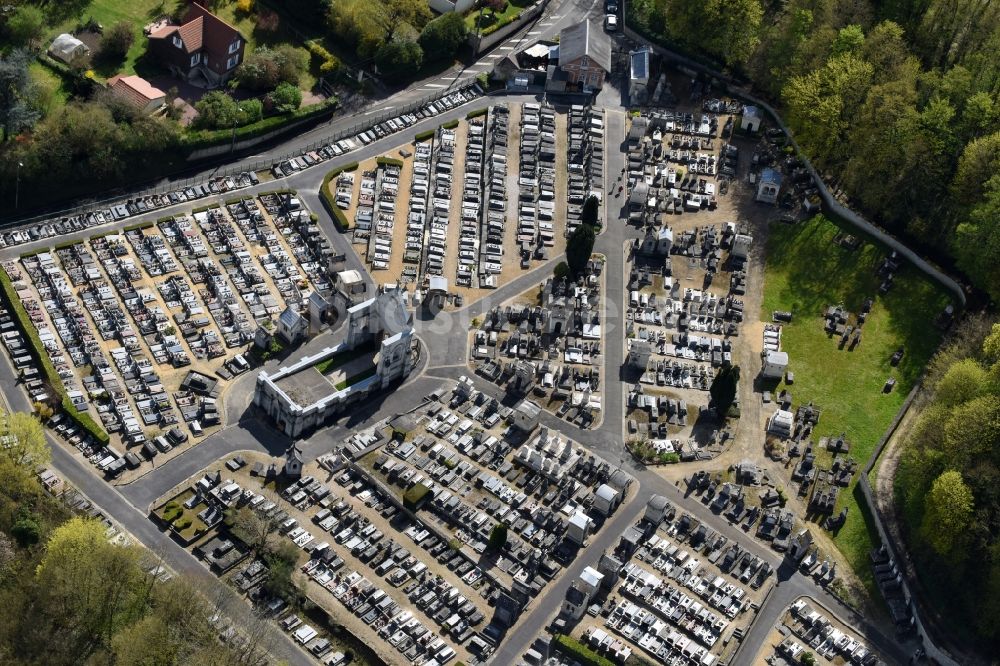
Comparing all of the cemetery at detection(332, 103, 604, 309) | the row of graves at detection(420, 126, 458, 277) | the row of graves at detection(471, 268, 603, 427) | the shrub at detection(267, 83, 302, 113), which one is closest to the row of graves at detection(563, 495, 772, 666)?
the row of graves at detection(471, 268, 603, 427)

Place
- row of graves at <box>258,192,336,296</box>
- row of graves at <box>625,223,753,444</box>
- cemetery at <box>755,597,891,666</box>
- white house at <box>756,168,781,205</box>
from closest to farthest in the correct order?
cemetery at <box>755,597,891,666</box> → row of graves at <box>625,223,753,444</box> → row of graves at <box>258,192,336,296</box> → white house at <box>756,168,781,205</box>

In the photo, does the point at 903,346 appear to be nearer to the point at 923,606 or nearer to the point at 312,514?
the point at 923,606

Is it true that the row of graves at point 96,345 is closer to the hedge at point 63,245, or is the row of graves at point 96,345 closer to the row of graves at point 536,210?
the hedge at point 63,245

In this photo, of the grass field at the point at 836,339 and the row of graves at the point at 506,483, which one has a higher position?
the grass field at the point at 836,339

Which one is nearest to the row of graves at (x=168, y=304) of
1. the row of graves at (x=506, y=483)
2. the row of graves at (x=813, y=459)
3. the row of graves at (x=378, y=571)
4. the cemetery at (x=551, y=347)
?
the row of graves at (x=378, y=571)

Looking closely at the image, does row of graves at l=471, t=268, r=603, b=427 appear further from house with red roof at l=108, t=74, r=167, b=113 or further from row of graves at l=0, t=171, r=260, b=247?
house with red roof at l=108, t=74, r=167, b=113

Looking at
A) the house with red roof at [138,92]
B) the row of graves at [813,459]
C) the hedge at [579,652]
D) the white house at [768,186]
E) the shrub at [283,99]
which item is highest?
the white house at [768,186]
